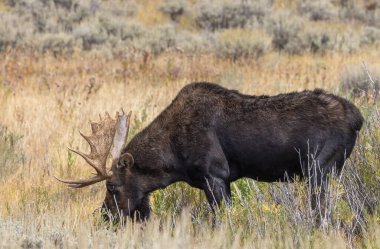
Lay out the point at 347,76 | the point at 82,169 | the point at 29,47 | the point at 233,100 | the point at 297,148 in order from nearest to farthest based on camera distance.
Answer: the point at 297,148, the point at 233,100, the point at 82,169, the point at 347,76, the point at 29,47

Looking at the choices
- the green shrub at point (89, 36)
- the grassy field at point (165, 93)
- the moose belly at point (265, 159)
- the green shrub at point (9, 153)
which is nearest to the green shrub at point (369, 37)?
the grassy field at point (165, 93)

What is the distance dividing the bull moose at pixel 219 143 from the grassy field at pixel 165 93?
24 centimetres

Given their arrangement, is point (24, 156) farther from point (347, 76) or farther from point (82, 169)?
point (347, 76)

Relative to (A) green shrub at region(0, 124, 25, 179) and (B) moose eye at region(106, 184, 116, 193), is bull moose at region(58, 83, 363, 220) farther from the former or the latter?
(A) green shrub at region(0, 124, 25, 179)

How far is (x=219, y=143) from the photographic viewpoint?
6254 millimetres

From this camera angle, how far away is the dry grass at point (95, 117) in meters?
4.60

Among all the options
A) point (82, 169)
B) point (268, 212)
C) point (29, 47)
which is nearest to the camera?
point (268, 212)

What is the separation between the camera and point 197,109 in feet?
21.0

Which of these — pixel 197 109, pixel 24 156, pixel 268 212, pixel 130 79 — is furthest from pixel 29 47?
pixel 268 212

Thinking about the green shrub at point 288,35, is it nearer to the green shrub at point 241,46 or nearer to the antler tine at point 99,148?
the green shrub at point 241,46

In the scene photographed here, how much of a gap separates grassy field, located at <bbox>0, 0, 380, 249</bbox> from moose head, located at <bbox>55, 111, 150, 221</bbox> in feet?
0.73

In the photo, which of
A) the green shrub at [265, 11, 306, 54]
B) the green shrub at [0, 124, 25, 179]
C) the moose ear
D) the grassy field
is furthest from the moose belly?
the green shrub at [265, 11, 306, 54]

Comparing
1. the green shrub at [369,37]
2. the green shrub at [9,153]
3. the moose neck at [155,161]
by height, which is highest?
the moose neck at [155,161]

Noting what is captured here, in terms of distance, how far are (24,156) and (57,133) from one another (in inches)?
52.3
